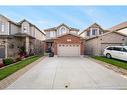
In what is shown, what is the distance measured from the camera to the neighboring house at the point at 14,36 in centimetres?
2659

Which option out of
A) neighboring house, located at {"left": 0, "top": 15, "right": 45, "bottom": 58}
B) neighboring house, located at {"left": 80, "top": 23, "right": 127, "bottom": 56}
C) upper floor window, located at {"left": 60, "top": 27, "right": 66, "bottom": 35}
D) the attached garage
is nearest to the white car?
neighboring house, located at {"left": 80, "top": 23, "right": 127, "bottom": 56}

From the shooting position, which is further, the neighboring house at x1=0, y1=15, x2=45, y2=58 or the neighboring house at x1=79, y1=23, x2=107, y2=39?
the neighboring house at x1=79, y1=23, x2=107, y2=39

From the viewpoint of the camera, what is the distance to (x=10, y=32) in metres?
28.4

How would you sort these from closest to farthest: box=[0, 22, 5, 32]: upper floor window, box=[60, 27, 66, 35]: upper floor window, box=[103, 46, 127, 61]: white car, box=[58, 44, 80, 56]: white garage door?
box=[103, 46, 127, 61]: white car, box=[0, 22, 5, 32]: upper floor window, box=[58, 44, 80, 56]: white garage door, box=[60, 27, 66, 35]: upper floor window

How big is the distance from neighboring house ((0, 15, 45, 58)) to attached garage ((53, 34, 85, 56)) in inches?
170

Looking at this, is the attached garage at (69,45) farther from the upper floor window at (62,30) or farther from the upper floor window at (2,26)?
the upper floor window at (2,26)

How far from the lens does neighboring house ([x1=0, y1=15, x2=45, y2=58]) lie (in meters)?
26.6

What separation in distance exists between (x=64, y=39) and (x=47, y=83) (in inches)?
761

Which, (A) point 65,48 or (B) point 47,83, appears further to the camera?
(A) point 65,48

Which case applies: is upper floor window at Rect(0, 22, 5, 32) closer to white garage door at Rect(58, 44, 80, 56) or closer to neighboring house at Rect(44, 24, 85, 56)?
neighboring house at Rect(44, 24, 85, 56)

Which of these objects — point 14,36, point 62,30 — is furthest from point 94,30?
point 14,36
